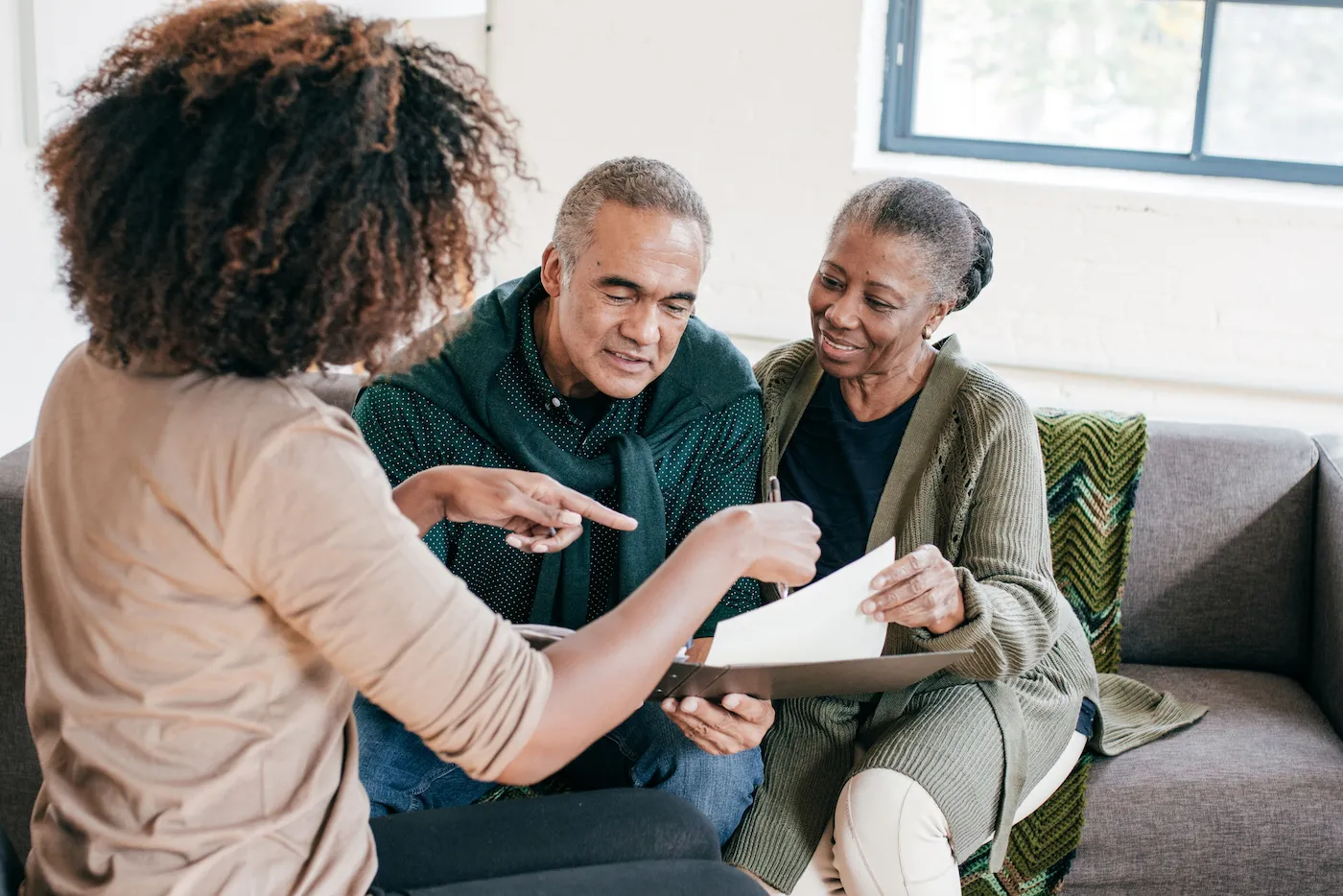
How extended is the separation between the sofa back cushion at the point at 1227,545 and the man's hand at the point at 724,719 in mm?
966

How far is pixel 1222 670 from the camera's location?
8.06 ft

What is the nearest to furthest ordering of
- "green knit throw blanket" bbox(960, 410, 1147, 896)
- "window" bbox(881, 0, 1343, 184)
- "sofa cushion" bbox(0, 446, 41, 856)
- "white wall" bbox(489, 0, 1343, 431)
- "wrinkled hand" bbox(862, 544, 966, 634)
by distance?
"wrinkled hand" bbox(862, 544, 966, 634) < "sofa cushion" bbox(0, 446, 41, 856) < "green knit throw blanket" bbox(960, 410, 1147, 896) < "white wall" bbox(489, 0, 1343, 431) < "window" bbox(881, 0, 1343, 184)

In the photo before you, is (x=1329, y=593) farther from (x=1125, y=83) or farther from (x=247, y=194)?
(x=1125, y=83)

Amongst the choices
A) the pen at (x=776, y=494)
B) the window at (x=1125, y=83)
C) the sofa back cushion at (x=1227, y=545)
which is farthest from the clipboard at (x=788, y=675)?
the window at (x=1125, y=83)

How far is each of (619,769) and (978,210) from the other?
258 centimetres

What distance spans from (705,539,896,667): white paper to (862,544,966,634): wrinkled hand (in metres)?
0.03

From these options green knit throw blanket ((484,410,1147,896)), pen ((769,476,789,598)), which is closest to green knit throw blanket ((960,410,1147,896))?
green knit throw blanket ((484,410,1147,896))

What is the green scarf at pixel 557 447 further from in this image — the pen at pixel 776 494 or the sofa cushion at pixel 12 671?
the sofa cushion at pixel 12 671

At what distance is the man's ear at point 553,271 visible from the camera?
79.7 inches

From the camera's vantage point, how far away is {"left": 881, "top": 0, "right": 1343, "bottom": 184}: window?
4051 millimetres

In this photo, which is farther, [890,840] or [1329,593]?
[1329,593]

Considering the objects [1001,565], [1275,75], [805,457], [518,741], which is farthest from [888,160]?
[518,741]

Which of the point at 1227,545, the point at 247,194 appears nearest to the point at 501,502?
the point at 247,194

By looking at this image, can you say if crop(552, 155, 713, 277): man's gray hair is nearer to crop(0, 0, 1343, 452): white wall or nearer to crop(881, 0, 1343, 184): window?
crop(0, 0, 1343, 452): white wall
